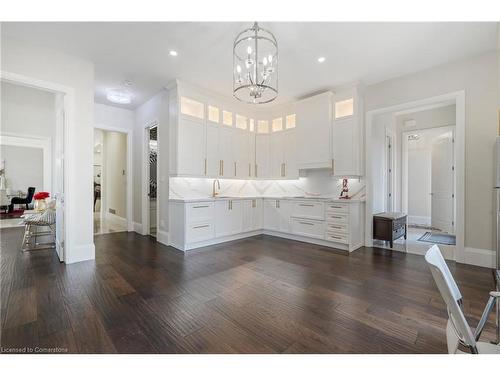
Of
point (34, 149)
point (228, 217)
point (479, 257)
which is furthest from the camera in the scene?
point (34, 149)

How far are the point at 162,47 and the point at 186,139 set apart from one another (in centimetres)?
150

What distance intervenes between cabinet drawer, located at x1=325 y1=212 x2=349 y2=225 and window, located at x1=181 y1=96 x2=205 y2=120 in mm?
3080

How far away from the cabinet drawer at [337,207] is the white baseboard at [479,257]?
1702 mm

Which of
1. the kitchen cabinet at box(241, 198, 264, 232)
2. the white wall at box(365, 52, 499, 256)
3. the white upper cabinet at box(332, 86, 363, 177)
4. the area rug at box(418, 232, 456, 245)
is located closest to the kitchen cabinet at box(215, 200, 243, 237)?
the kitchen cabinet at box(241, 198, 264, 232)

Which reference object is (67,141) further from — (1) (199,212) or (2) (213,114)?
(2) (213,114)

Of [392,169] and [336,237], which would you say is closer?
[336,237]

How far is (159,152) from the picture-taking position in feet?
15.1

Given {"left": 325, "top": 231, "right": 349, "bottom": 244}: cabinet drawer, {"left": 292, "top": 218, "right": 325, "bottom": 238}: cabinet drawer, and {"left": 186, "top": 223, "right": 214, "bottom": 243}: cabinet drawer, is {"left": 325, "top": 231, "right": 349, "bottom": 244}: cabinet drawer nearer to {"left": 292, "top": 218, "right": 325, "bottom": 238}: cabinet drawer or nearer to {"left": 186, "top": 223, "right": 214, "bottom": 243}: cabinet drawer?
{"left": 292, "top": 218, "right": 325, "bottom": 238}: cabinet drawer

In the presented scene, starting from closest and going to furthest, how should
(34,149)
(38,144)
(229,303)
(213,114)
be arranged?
(229,303), (213,114), (38,144), (34,149)

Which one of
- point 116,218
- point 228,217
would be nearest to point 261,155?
point 228,217

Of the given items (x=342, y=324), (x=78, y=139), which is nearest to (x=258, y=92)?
(x=342, y=324)

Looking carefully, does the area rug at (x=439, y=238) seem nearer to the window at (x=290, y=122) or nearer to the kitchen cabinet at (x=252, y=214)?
the kitchen cabinet at (x=252, y=214)

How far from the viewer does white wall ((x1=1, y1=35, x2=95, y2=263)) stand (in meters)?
3.07

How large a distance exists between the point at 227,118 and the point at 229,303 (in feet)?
12.7
